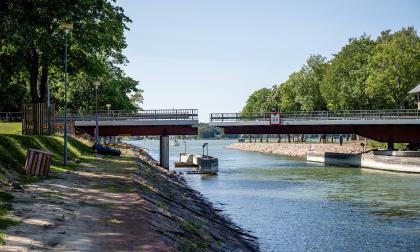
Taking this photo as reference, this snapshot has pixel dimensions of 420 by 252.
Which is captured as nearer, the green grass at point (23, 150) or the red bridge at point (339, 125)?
the green grass at point (23, 150)

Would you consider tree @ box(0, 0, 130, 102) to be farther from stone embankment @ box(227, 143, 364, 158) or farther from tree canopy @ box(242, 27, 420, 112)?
stone embankment @ box(227, 143, 364, 158)

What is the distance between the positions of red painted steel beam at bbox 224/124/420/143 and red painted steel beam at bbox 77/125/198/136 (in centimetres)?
797

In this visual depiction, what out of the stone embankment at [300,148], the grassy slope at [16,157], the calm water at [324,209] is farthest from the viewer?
the stone embankment at [300,148]

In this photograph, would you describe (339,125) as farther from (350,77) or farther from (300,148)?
(300,148)

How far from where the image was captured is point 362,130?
73.1 meters

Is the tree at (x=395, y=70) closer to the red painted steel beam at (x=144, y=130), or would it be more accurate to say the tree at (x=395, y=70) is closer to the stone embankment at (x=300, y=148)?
the stone embankment at (x=300, y=148)

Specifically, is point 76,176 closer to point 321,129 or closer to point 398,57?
point 321,129

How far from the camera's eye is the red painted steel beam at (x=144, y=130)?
66.2 meters

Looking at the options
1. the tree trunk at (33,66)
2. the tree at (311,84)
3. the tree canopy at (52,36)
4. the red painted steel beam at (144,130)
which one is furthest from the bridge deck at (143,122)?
the tree at (311,84)

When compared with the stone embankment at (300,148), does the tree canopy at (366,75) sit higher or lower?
higher

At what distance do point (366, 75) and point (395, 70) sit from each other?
31.7ft

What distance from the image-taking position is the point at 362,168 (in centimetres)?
7312

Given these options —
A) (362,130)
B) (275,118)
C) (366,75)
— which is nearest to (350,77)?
(366,75)

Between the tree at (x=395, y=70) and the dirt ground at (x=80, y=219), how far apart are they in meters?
72.7
